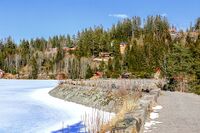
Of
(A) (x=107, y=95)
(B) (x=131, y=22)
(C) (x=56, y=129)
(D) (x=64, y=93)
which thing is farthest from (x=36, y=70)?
(C) (x=56, y=129)

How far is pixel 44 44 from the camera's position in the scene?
171 metres

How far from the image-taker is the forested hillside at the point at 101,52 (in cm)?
10219

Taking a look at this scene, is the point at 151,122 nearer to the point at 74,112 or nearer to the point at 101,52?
the point at 74,112

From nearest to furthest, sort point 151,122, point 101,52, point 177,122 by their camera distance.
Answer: point 151,122
point 177,122
point 101,52

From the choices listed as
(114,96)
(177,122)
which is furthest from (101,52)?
(177,122)

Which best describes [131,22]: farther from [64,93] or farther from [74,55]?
[64,93]

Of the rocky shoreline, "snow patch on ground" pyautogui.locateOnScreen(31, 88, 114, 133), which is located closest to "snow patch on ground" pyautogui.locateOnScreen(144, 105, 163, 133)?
the rocky shoreline

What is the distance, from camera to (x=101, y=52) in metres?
142

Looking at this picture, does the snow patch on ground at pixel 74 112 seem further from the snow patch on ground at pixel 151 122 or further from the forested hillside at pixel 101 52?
the forested hillside at pixel 101 52

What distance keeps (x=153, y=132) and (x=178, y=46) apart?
2804 cm

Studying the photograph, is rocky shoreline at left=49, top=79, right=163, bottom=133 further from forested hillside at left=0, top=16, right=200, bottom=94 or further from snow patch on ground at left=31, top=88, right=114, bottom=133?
forested hillside at left=0, top=16, right=200, bottom=94

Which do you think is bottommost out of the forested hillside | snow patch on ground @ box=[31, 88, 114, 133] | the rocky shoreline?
snow patch on ground @ box=[31, 88, 114, 133]

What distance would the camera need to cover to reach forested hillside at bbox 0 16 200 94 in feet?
335

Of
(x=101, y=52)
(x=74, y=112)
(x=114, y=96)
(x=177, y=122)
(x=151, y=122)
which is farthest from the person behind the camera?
(x=101, y=52)
